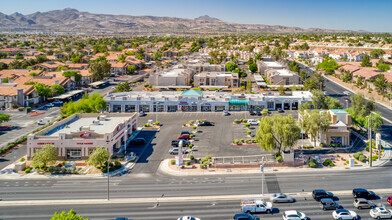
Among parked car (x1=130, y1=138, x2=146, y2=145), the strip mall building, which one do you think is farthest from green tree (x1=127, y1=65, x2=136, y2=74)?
the strip mall building

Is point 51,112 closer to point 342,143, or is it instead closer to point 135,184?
point 135,184

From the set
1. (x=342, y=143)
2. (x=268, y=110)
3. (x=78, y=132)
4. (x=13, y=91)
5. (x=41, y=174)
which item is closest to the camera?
(x=41, y=174)

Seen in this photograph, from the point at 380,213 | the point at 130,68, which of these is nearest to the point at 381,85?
the point at 380,213

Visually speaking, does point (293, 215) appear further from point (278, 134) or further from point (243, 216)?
point (278, 134)

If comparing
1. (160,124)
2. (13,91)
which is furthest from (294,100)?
(13,91)

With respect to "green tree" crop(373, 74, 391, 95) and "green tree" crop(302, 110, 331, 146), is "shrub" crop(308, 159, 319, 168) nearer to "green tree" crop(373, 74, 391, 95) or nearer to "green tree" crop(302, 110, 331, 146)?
"green tree" crop(302, 110, 331, 146)
